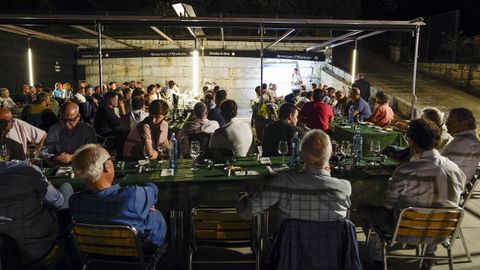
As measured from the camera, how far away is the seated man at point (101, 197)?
2.52 m

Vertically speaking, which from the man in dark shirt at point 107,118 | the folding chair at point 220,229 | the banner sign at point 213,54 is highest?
the banner sign at point 213,54

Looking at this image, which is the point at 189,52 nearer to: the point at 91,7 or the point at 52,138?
the point at 52,138

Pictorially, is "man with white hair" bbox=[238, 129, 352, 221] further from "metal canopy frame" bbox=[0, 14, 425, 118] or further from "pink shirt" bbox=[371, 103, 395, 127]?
"pink shirt" bbox=[371, 103, 395, 127]

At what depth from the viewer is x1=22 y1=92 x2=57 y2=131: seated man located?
6.63 metres

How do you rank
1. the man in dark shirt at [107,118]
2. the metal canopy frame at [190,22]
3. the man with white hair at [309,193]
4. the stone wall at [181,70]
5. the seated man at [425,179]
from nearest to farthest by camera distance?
the man with white hair at [309,193] → the seated man at [425,179] → the metal canopy frame at [190,22] → the man in dark shirt at [107,118] → the stone wall at [181,70]

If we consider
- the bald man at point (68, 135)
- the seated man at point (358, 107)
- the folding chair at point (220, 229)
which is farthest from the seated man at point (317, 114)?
the folding chair at point (220, 229)

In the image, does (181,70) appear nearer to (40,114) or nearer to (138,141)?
(40,114)

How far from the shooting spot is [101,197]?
99.7 inches

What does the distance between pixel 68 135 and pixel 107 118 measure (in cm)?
275

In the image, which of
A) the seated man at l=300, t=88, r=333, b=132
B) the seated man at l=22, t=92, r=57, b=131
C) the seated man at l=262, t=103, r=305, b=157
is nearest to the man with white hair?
the seated man at l=262, t=103, r=305, b=157

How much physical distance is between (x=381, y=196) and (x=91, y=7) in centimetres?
2694

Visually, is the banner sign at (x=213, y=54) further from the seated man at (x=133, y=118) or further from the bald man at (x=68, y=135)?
the bald man at (x=68, y=135)

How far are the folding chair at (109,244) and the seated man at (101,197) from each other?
0.07 m

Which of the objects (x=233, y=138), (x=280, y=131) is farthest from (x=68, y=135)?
(x=280, y=131)
